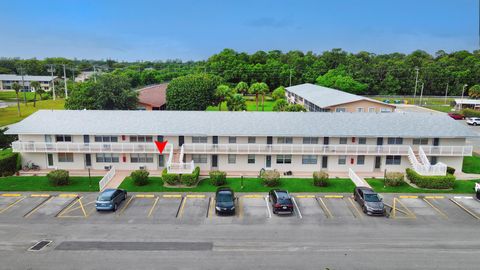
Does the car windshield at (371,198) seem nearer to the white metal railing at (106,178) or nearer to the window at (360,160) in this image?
the window at (360,160)

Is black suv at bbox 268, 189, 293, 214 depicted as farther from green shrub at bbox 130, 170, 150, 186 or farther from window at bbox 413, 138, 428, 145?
window at bbox 413, 138, 428, 145

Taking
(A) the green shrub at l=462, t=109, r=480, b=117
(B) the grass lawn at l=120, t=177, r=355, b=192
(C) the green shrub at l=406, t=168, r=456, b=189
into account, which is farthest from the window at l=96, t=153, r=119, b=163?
(A) the green shrub at l=462, t=109, r=480, b=117

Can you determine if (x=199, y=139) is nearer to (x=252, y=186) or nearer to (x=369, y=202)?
(x=252, y=186)

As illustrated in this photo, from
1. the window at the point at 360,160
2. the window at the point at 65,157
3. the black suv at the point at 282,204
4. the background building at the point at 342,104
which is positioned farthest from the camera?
the background building at the point at 342,104

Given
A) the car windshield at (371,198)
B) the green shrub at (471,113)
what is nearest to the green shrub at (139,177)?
the car windshield at (371,198)

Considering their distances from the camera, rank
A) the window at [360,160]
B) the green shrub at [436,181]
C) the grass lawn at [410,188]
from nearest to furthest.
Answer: the grass lawn at [410,188] < the green shrub at [436,181] < the window at [360,160]

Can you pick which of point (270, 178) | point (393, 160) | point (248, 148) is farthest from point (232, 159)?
point (393, 160)

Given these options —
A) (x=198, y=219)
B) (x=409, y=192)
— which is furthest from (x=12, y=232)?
(x=409, y=192)
